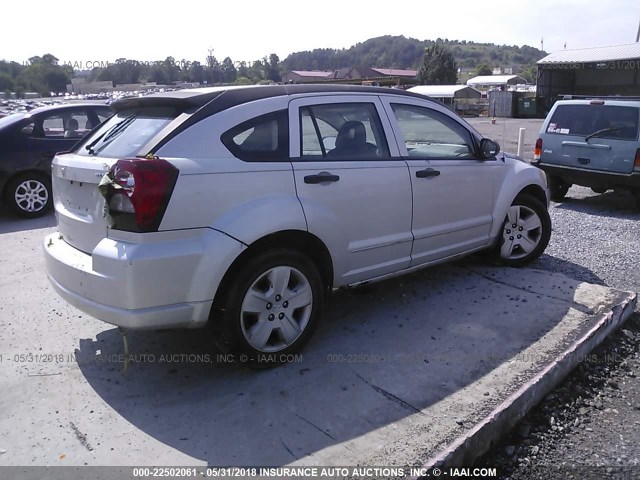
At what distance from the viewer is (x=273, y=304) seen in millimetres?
3547

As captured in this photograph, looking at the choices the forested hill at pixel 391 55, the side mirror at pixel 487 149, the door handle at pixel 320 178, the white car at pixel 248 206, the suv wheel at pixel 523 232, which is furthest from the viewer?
the forested hill at pixel 391 55

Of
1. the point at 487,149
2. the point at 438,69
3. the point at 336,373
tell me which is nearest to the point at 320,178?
the point at 336,373

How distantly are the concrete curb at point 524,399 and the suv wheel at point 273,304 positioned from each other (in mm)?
1288

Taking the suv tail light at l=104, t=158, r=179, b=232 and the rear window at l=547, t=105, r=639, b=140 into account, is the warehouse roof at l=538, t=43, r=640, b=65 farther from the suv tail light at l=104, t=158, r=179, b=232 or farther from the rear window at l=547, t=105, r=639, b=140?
the suv tail light at l=104, t=158, r=179, b=232

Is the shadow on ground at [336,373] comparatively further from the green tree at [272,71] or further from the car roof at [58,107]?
the green tree at [272,71]

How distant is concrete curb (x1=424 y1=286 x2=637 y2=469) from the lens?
111 inches

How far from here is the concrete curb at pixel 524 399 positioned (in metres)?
2.81

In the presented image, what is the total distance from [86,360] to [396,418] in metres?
2.24

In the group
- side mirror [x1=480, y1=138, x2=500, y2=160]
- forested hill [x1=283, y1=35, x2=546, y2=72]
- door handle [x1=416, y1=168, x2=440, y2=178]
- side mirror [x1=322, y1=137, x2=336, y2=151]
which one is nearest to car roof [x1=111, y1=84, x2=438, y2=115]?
side mirror [x1=322, y1=137, x2=336, y2=151]

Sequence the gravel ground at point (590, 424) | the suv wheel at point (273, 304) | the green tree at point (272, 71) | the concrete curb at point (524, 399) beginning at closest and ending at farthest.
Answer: the concrete curb at point (524, 399), the gravel ground at point (590, 424), the suv wheel at point (273, 304), the green tree at point (272, 71)

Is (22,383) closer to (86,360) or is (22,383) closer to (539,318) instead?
(86,360)

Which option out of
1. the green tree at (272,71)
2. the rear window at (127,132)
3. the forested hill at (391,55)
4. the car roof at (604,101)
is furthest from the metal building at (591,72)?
the forested hill at (391,55)

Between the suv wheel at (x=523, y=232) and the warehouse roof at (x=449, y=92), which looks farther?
the warehouse roof at (x=449, y=92)

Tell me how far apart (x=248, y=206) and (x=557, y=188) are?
296 inches
